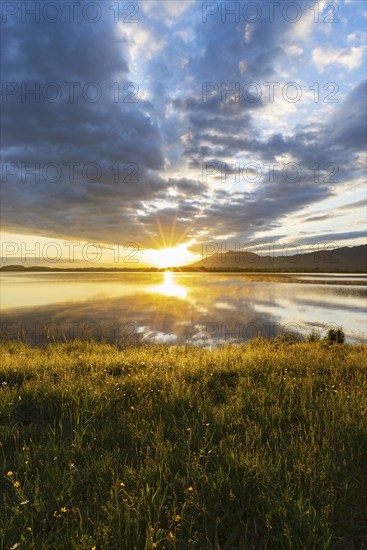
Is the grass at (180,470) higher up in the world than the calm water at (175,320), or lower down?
higher up

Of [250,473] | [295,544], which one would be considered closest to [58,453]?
[250,473]

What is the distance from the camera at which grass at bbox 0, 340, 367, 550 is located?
311 centimetres

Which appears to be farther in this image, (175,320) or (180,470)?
(175,320)

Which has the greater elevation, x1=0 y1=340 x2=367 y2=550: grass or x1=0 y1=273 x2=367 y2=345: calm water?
x1=0 y1=340 x2=367 y2=550: grass

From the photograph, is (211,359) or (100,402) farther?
(211,359)

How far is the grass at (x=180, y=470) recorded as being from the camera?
10.2 ft

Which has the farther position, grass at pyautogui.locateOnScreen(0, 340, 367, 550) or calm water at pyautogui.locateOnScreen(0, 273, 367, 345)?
calm water at pyautogui.locateOnScreen(0, 273, 367, 345)

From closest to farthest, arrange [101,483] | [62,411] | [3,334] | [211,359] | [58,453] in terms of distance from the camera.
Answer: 1. [101,483]
2. [58,453]
3. [62,411]
4. [211,359]
5. [3,334]

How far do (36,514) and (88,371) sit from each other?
244 inches

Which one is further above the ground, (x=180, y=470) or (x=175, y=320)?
(x=180, y=470)

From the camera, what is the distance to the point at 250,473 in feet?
12.7

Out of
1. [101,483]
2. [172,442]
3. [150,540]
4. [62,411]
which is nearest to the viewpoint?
[150,540]

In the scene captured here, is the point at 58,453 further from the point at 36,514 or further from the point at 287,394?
the point at 287,394

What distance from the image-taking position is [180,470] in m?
4.07
